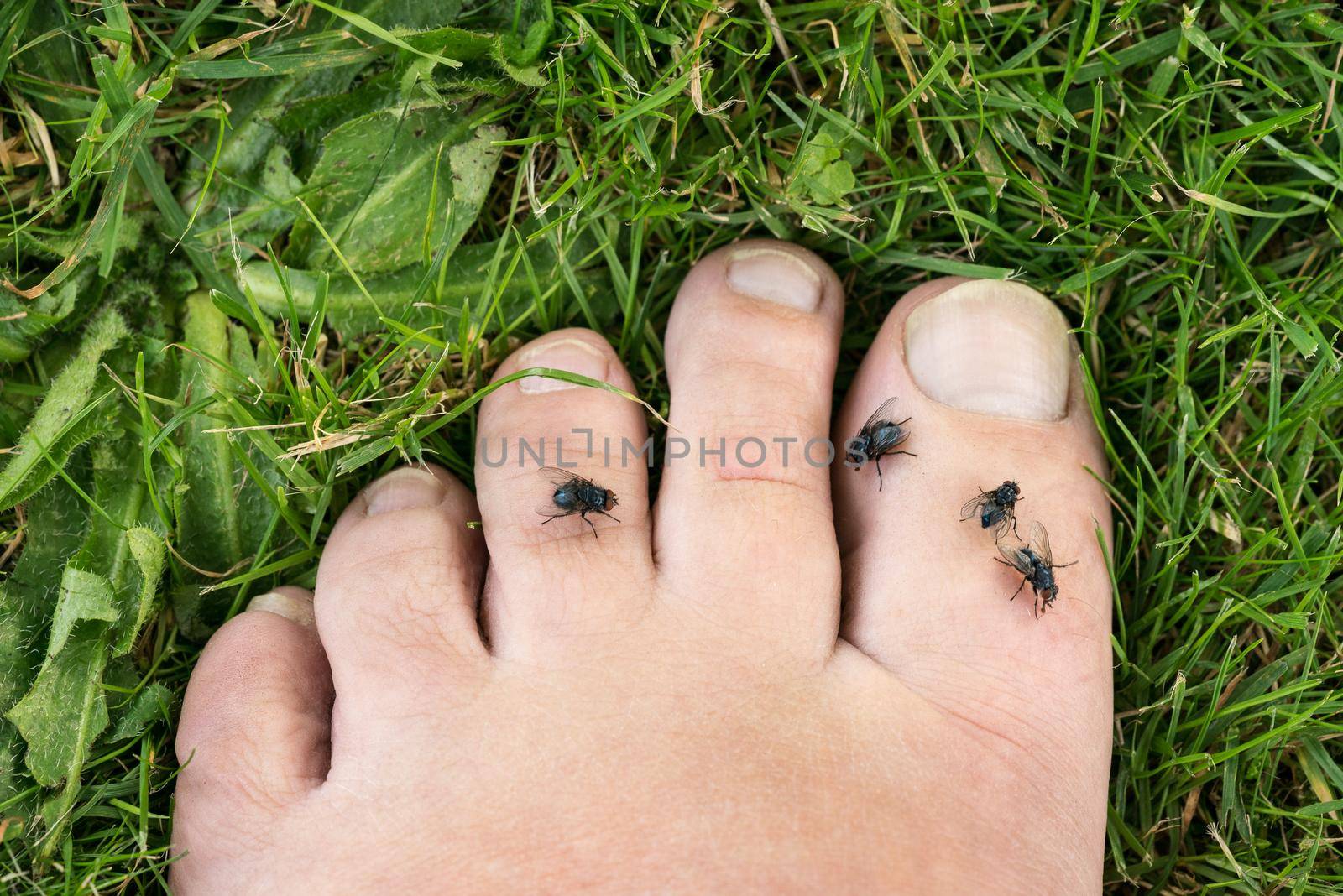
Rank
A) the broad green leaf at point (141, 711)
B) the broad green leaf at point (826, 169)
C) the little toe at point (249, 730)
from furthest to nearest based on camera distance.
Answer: the broad green leaf at point (826, 169) → the broad green leaf at point (141, 711) → the little toe at point (249, 730)

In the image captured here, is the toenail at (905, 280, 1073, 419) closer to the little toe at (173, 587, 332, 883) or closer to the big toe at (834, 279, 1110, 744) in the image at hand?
the big toe at (834, 279, 1110, 744)

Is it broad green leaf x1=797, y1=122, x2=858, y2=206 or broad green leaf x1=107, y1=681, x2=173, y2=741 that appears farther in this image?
broad green leaf x1=797, y1=122, x2=858, y2=206

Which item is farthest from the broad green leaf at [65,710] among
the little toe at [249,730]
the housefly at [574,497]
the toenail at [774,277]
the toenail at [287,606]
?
the toenail at [774,277]

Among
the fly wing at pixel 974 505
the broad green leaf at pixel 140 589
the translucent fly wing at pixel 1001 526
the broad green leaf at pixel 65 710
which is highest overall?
→ the fly wing at pixel 974 505

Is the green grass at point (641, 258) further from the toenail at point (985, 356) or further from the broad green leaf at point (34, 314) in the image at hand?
the toenail at point (985, 356)

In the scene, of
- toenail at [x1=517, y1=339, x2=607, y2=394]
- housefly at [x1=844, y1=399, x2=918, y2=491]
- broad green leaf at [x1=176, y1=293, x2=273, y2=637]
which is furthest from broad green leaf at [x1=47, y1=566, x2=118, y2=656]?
housefly at [x1=844, y1=399, x2=918, y2=491]
